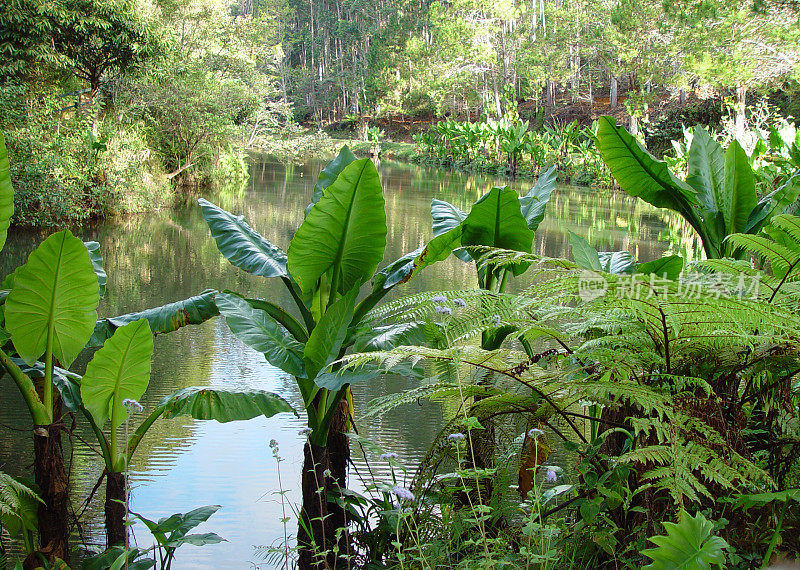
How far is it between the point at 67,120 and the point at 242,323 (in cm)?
1020

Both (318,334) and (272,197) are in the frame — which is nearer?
(318,334)

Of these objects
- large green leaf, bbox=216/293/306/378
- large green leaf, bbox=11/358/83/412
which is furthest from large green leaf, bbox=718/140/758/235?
large green leaf, bbox=11/358/83/412

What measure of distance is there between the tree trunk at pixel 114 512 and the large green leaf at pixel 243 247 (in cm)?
91

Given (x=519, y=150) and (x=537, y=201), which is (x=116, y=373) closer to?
(x=537, y=201)

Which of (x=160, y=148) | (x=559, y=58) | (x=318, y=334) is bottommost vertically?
(x=318, y=334)

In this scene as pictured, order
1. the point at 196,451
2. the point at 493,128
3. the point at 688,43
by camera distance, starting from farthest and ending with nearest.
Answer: the point at 493,128, the point at 688,43, the point at 196,451

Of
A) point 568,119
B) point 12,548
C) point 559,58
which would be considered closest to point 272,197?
point 12,548

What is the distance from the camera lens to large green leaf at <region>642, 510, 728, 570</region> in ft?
4.19

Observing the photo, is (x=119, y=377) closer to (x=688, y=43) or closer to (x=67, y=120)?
(x=67, y=120)

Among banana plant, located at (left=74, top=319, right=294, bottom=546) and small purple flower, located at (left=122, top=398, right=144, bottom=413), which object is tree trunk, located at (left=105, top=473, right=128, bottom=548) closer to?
banana plant, located at (left=74, top=319, right=294, bottom=546)

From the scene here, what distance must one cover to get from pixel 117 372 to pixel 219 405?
0.35m

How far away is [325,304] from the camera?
291 cm

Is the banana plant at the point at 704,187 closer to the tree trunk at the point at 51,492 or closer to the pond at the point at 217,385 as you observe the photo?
the pond at the point at 217,385

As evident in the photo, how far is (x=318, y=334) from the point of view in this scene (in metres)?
2.44
